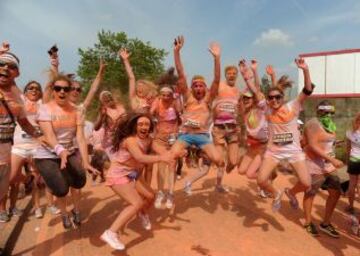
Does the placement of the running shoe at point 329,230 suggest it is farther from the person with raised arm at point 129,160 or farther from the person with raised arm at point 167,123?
the person with raised arm at point 129,160

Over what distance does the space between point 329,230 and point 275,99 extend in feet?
7.00

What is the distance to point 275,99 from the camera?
567 cm

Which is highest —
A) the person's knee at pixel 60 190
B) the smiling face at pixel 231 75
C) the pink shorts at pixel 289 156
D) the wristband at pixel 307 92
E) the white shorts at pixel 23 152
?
the smiling face at pixel 231 75

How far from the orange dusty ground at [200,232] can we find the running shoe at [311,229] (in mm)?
93

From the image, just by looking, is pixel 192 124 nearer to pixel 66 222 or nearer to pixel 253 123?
pixel 253 123

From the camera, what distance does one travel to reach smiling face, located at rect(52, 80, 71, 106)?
5.16m

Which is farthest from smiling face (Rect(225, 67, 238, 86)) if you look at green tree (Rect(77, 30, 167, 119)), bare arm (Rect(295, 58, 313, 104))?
green tree (Rect(77, 30, 167, 119))

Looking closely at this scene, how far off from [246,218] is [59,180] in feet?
10.2

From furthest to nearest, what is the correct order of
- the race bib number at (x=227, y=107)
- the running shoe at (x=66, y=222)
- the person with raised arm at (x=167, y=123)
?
the race bib number at (x=227, y=107)
the person with raised arm at (x=167, y=123)
the running shoe at (x=66, y=222)

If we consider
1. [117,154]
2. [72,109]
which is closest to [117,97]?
[72,109]

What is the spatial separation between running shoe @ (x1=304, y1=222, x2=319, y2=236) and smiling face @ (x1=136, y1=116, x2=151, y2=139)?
2881 mm

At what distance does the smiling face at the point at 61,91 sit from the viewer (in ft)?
16.9

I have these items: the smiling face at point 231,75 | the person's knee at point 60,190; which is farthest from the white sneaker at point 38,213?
the smiling face at point 231,75

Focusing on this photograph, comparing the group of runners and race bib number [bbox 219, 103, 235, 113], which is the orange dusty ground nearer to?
the group of runners
